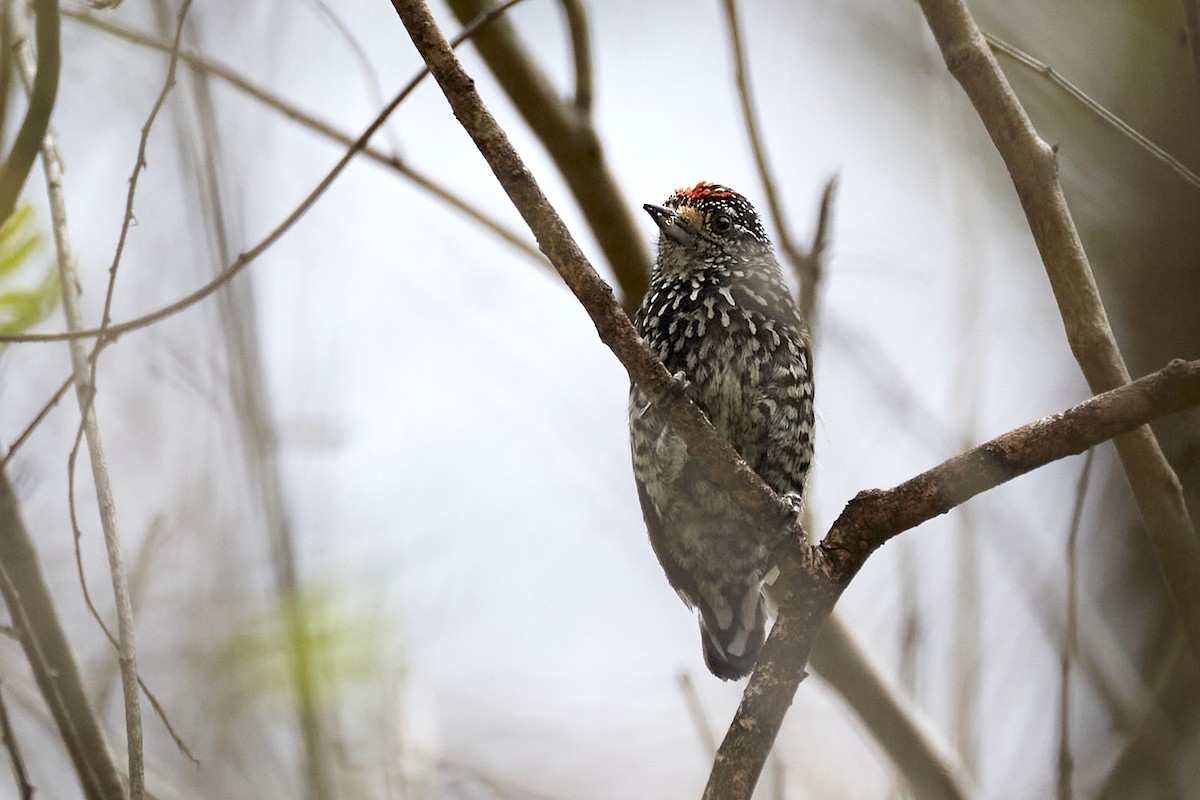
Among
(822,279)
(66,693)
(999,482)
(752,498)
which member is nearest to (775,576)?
(822,279)

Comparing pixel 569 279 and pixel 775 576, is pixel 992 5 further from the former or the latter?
pixel 569 279

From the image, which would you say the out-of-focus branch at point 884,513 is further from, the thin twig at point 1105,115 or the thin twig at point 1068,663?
the thin twig at point 1105,115

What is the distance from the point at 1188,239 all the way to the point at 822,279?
1.26 metres

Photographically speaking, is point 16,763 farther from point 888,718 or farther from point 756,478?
point 888,718

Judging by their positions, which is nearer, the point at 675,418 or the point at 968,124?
the point at 675,418

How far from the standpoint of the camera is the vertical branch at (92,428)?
194cm

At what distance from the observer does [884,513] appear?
7.53 ft

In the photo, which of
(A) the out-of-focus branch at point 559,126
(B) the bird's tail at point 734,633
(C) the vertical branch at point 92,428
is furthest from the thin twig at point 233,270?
(B) the bird's tail at point 734,633

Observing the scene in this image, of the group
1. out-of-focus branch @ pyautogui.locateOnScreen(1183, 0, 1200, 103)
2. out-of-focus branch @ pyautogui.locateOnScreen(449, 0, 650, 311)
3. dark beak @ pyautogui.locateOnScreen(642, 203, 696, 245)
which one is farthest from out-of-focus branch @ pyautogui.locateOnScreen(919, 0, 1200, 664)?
out-of-focus branch @ pyautogui.locateOnScreen(449, 0, 650, 311)

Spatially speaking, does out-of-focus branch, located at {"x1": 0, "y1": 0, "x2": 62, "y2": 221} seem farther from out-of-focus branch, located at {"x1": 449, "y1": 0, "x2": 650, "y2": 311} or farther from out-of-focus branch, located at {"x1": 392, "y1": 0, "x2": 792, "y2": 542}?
out-of-focus branch, located at {"x1": 449, "y1": 0, "x2": 650, "y2": 311}

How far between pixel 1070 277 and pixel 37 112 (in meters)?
2.09

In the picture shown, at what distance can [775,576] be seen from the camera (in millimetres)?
4031

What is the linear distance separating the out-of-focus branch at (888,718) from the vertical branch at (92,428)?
7.27 feet

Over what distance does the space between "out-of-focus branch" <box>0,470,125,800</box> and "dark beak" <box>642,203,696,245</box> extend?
2.29 metres
